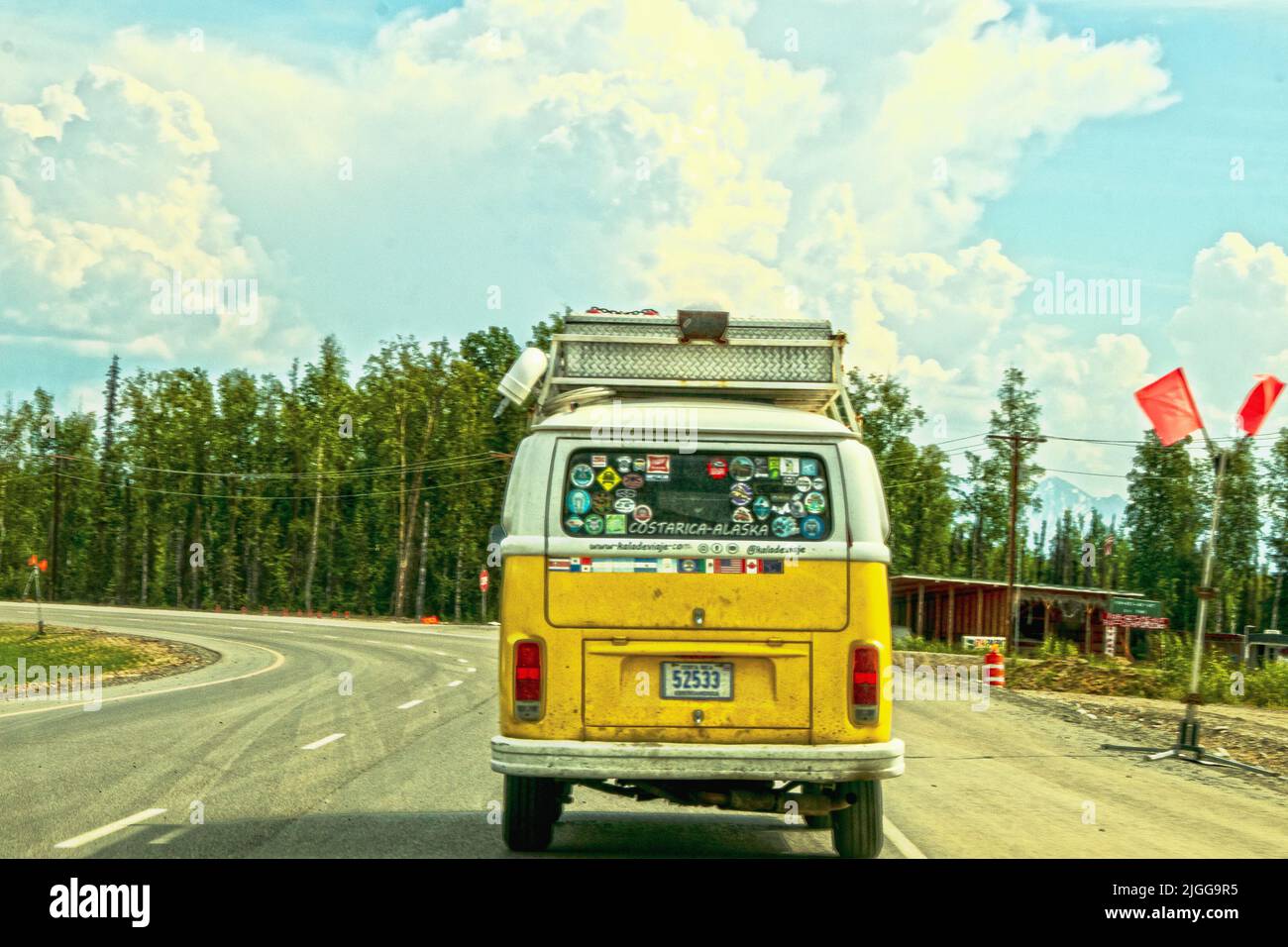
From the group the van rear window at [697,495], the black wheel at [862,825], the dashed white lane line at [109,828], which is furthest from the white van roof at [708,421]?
the dashed white lane line at [109,828]

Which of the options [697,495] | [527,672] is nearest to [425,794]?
[527,672]

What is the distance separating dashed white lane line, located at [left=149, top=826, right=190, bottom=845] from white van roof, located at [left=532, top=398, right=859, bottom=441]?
323 centimetres

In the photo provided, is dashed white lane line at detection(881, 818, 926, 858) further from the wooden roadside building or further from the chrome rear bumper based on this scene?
the wooden roadside building

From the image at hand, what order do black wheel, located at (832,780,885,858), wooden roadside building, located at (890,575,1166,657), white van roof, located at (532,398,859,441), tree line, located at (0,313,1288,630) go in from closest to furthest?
white van roof, located at (532,398,859,441)
black wheel, located at (832,780,885,858)
wooden roadside building, located at (890,575,1166,657)
tree line, located at (0,313,1288,630)

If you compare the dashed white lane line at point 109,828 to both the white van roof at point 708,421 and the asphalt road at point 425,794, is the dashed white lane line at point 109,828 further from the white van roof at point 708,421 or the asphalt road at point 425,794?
the white van roof at point 708,421

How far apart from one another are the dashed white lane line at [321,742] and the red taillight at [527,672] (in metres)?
6.78

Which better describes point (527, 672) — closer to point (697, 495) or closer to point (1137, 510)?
point (697, 495)

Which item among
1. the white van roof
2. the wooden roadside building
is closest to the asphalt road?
the white van roof

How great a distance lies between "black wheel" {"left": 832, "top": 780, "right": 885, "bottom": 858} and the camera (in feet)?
24.6

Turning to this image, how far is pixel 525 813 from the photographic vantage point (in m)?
7.77

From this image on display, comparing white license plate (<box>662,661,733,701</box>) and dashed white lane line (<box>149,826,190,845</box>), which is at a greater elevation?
white license plate (<box>662,661,733,701</box>)

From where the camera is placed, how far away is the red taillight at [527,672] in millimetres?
7020

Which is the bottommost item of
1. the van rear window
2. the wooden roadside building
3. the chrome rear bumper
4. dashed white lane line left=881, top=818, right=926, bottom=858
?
the wooden roadside building
